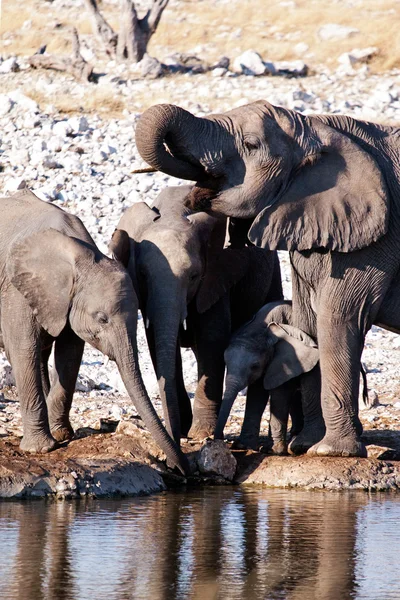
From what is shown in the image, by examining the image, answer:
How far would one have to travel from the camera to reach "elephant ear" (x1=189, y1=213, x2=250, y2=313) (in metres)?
8.61

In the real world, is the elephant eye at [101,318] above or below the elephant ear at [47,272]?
below

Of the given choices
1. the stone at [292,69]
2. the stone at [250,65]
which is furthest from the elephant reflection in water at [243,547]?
the stone at [292,69]

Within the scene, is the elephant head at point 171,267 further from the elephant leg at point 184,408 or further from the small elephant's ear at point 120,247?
the elephant leg at point 184,408

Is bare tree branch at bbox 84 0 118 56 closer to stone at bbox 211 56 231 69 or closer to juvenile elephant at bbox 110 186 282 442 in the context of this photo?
stone at bbox 211 56 231 69

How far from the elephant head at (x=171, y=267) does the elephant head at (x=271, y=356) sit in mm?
367

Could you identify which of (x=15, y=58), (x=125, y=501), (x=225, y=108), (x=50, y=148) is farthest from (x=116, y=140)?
(x=125, y=501)

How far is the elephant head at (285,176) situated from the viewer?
25.1 ft

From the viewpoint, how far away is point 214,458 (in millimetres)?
7949

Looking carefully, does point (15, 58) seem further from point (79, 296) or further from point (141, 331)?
point (79, 296)

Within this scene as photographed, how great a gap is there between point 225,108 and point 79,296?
1185cm

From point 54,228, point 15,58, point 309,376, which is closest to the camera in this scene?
point 54,228

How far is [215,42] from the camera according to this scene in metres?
25.5

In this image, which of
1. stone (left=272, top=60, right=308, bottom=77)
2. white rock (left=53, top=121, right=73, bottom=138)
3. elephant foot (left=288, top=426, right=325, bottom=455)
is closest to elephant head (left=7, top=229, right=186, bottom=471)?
elephant foot (left=288, top=426, right=325, bottom=455)

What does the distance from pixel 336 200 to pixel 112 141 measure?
956 centimetres
